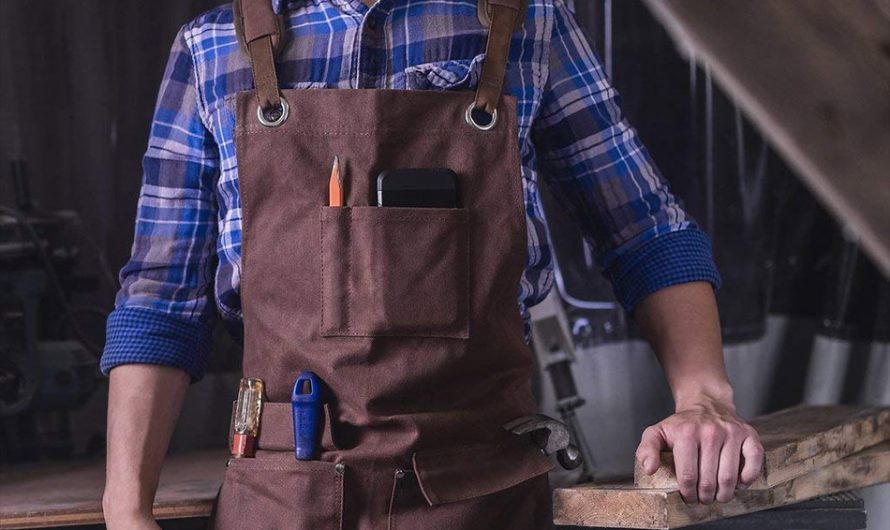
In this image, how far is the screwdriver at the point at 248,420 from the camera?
4.19 feet

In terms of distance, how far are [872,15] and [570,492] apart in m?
0.73

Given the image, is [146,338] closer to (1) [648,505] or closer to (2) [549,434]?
(2) [549,434]

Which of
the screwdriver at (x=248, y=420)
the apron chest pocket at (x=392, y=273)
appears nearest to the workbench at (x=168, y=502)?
the screwdriver at (x=248, y=420)

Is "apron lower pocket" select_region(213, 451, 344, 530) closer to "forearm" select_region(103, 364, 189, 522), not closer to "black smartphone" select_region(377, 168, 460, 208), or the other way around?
"forearm" select_region(103, 364, 189, 522)

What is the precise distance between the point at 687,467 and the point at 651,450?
0.04m

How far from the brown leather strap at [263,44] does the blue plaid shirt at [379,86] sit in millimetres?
30

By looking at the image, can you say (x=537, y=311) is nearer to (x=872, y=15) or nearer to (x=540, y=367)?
(x=540, y=367)

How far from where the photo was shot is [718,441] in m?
1.16

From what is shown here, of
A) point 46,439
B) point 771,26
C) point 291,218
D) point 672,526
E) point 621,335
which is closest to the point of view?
point 672,526

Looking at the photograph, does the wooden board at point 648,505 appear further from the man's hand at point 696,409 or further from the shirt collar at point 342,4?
the shirt collar at point 342,4

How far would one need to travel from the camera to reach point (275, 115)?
1262 mm

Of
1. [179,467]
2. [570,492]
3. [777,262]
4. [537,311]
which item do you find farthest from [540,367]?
[570,492]

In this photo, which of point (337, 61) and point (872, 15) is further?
point (872, 15)

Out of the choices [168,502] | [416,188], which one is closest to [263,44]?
[416,188]
